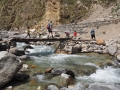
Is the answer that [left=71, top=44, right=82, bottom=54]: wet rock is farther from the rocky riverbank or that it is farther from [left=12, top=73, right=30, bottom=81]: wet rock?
[left=12, top=73, right=30, bottom=81]: wet rock

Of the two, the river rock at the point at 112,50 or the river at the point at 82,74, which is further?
the river rock at the point at 112,50

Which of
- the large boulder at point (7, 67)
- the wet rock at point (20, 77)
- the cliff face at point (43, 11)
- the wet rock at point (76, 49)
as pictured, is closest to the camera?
the large boulder at point (7, 67)

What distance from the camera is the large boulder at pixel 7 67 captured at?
1376 cm

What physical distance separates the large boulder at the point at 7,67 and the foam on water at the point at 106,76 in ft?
14.7

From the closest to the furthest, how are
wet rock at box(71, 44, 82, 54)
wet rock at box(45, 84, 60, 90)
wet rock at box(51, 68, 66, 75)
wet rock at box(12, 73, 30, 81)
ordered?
wet rock at box(45, 84, 60, 90) < wet rock at box(12, 73, 30, 81) < wet rock at box(51, 68, 66, 75) < wet rock at box(71, 44, 82, 54)

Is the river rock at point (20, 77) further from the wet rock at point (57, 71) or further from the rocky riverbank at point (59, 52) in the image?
the wet rock at point (57, 71)

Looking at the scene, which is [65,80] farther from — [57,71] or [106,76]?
[106,76]

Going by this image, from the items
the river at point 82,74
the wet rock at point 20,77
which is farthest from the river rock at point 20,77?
the river at point 82,74

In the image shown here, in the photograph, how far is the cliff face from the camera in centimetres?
5056

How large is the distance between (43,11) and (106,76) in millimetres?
40878

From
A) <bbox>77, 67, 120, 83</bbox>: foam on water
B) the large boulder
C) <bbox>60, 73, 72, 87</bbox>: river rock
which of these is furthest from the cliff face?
the large boulder

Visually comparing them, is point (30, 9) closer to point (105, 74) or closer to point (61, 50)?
point (61, 50)

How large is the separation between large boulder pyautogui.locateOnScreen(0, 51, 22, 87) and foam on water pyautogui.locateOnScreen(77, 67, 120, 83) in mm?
4473

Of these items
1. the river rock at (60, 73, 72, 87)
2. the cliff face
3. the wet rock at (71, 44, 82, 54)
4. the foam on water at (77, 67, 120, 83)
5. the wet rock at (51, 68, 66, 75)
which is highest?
the cliff face
